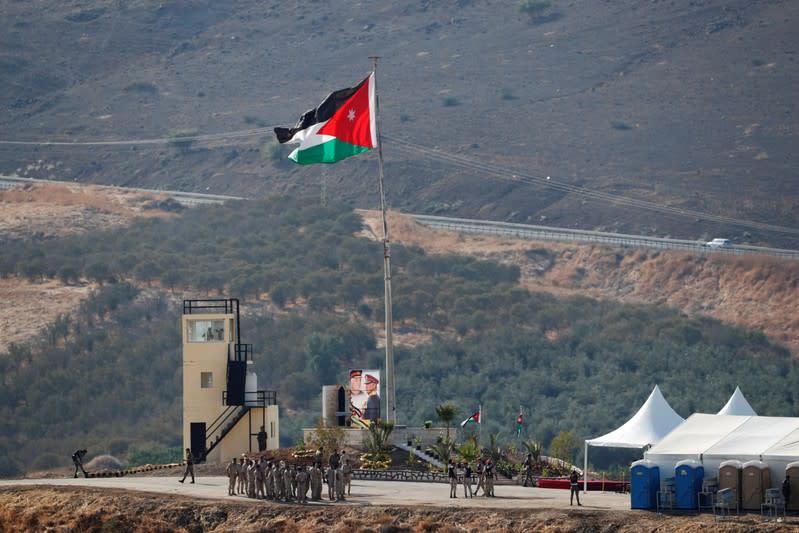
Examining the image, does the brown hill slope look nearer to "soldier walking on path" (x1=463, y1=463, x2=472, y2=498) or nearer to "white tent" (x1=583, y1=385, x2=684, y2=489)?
"white tent" (x1=583, y1=385, x2=684, y2=489)

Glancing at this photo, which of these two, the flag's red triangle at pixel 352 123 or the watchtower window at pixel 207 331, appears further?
the watchtower window at pixel 207 331

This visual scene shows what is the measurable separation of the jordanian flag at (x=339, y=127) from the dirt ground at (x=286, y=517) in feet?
Answer: 41.1

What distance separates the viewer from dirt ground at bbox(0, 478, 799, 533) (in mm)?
35719

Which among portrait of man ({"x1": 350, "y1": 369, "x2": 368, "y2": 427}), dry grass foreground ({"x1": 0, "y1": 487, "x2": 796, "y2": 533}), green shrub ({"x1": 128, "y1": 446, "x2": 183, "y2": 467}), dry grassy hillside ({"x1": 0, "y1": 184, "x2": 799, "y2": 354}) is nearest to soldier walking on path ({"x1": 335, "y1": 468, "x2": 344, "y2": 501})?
dry grass foreground ({"x1": 0, "y1": 487, "x2": 796, "y2": 533})

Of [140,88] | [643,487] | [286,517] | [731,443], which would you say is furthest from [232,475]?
[140,88]

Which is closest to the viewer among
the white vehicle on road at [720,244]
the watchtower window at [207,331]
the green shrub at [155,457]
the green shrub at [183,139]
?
the watchtower window at [207,331]

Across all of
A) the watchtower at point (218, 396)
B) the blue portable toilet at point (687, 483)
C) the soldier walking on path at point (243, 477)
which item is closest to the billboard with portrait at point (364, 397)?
the watchtower at point (218, 396)

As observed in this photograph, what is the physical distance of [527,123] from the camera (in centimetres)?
16825

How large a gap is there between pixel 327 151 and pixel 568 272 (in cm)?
7919

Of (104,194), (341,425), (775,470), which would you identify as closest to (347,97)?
(341,425)

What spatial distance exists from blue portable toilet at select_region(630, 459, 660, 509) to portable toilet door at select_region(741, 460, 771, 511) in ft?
6.87

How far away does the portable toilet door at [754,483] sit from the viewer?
36562 millimetres

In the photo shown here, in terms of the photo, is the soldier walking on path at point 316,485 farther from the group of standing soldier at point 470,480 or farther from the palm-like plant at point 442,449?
the palm-like plant at point 442,449

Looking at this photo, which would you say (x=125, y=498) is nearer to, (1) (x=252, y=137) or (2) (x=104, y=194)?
(2) (x=104, y=194)
